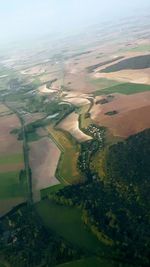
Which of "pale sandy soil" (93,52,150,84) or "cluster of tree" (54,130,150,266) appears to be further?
"pale sandy soil" (93,52,150,84)

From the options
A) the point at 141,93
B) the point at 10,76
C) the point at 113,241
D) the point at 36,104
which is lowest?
the point at 10,76

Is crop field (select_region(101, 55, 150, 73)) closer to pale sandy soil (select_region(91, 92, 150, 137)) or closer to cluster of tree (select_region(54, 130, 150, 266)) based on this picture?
pale sandy soil (select_region(91, 92, 150, 137))

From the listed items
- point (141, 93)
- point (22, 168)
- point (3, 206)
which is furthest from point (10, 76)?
point (3, 206)

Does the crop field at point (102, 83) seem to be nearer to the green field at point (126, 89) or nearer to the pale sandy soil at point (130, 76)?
the pale sandy soil at point (130, 76)

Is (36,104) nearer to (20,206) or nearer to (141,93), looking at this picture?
Answer: (141,93)

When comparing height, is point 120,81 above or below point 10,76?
above

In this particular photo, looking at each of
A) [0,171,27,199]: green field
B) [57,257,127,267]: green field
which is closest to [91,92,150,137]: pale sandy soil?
[0,171,27,199]: green field

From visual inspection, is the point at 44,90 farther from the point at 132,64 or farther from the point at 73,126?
the point at 73,126

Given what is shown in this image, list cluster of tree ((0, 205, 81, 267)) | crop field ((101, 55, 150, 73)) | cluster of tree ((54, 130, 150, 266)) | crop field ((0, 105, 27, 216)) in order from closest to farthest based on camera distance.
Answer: cluster of tree ((54, 130, 150, 266)), cluster of tree ((0, 205, 81, 267)), crop field ((0, 105, 27, 216)), crop field ((101, 55, 150, 73))
